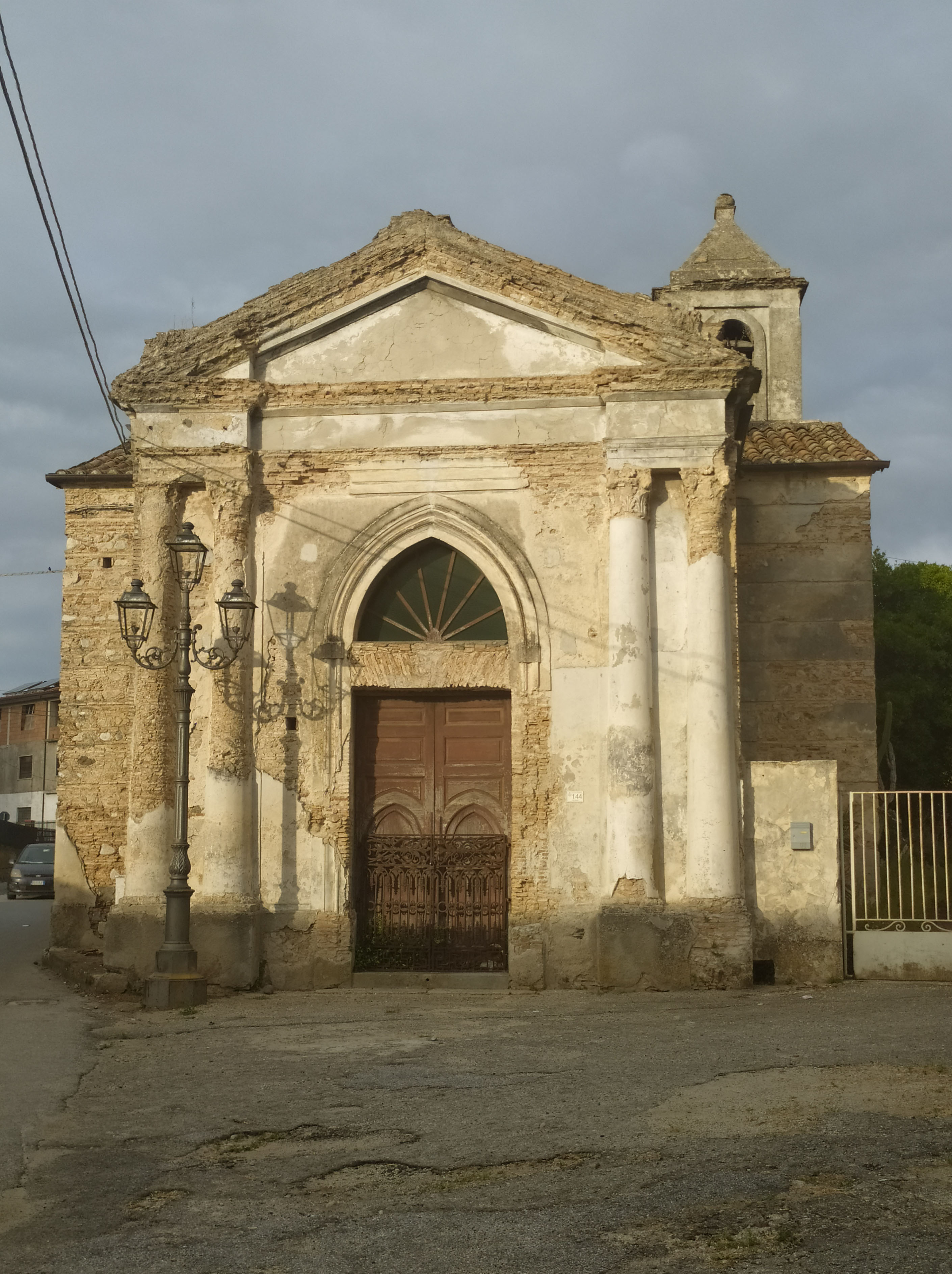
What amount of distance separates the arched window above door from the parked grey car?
17797 mm

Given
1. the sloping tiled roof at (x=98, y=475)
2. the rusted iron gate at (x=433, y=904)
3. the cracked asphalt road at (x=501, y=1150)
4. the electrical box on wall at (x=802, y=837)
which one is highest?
the sloping tiled roof at (x=98, y=475)

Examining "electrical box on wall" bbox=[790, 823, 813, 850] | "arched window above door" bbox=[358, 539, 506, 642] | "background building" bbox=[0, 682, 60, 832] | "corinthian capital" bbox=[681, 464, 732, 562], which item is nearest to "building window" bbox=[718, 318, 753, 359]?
"corinthian capital" bbox=[681, 464, 732, 562]

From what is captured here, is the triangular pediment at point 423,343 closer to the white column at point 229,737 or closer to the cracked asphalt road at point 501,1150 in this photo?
the white column at point 229,737

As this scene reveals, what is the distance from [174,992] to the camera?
11875mm

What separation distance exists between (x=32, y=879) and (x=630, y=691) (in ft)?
67.1

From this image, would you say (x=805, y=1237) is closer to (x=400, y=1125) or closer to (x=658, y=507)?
(x=400, y=1125)

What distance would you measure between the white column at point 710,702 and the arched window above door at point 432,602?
2026mm

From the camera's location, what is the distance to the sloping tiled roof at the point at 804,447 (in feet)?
59.2

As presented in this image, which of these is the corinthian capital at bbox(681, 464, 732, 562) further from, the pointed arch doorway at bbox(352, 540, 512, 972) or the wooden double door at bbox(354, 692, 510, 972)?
the wooden double door at bbox(354, 692, 510, 972)

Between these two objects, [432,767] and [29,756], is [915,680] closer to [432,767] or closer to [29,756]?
[432,767]

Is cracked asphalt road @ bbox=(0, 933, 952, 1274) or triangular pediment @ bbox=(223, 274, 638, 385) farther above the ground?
triangular pediment @ bbox=(223, 274, 638, 385)

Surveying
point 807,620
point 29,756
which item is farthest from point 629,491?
point 29,756

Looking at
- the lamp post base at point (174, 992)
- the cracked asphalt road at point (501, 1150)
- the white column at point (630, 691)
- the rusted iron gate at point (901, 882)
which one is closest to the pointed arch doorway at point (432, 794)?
the white column at point (630, 691)

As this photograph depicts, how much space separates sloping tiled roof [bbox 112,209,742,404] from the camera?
13.4 meters
